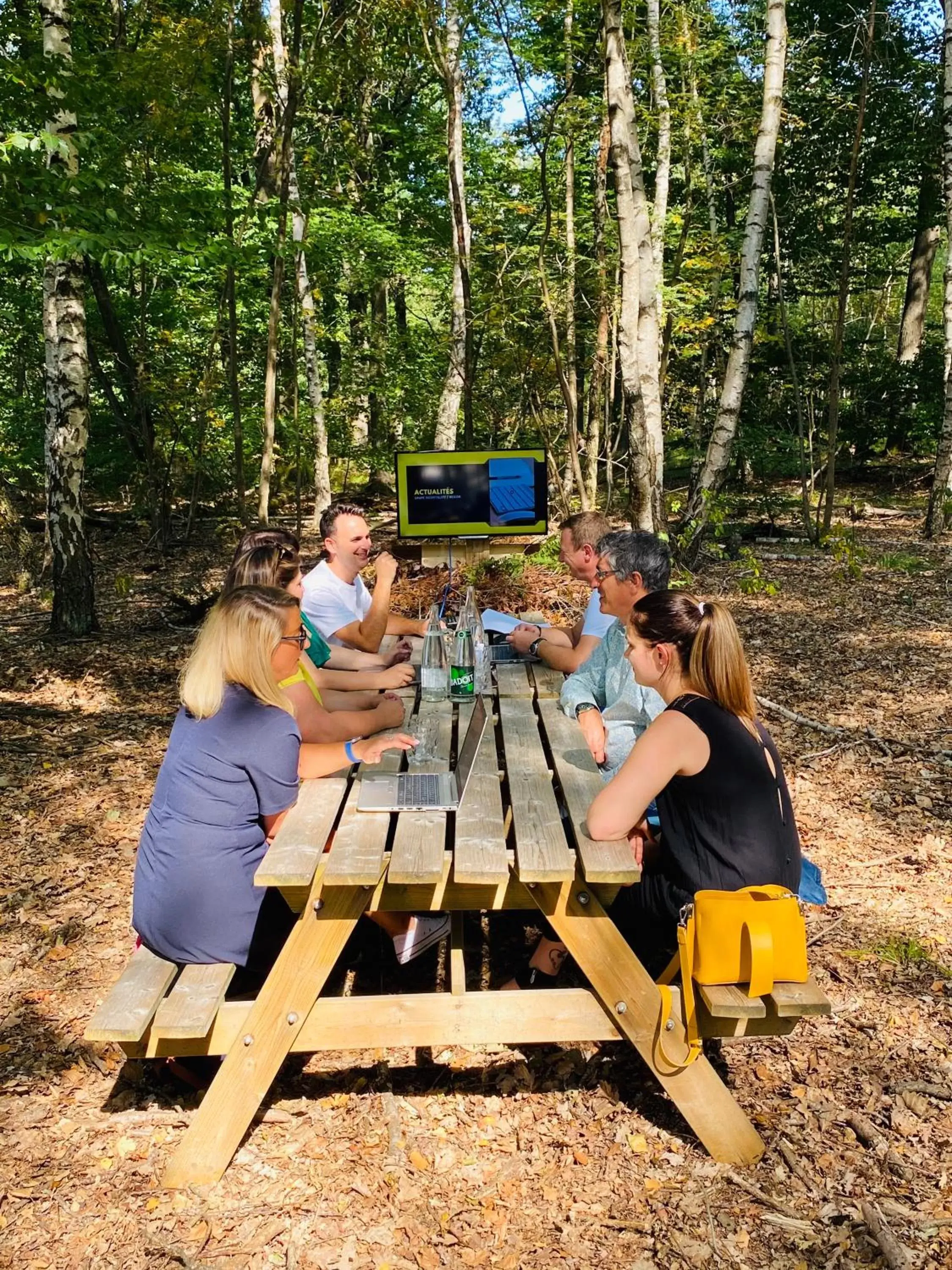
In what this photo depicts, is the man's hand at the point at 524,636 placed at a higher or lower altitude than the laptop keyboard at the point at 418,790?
higher

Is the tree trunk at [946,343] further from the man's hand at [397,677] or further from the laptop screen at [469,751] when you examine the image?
the laptop screen at [469,751]

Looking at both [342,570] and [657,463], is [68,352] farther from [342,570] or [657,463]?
[657,463]

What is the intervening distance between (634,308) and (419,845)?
646cm

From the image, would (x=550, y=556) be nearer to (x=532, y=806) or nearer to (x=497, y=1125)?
(x=532, y=806)

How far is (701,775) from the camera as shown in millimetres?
2287

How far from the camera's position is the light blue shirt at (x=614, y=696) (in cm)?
313

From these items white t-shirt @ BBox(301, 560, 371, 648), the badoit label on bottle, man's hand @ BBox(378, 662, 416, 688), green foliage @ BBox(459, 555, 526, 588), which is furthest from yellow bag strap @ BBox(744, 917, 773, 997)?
green foliage @ BBox(459, 555, 526, 588)

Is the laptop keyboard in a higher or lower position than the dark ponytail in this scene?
lower

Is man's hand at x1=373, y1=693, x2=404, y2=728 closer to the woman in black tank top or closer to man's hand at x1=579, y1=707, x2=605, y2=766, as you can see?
man's hand at x1=579, y1=707, x2=605, y2=766

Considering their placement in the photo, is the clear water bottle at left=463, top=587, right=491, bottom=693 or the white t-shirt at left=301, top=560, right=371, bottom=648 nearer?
the clear water bottle at left=463, top=587, right=491, bottom=693

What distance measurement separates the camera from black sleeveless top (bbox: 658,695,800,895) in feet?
7.48

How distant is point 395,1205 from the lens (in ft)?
7.34

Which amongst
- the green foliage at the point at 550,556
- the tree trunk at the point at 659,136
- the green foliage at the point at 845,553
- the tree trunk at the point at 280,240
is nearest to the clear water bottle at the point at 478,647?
the tree trunk at the point at 280,240

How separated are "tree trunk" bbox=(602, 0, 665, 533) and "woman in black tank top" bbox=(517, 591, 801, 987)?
17.6 feet
